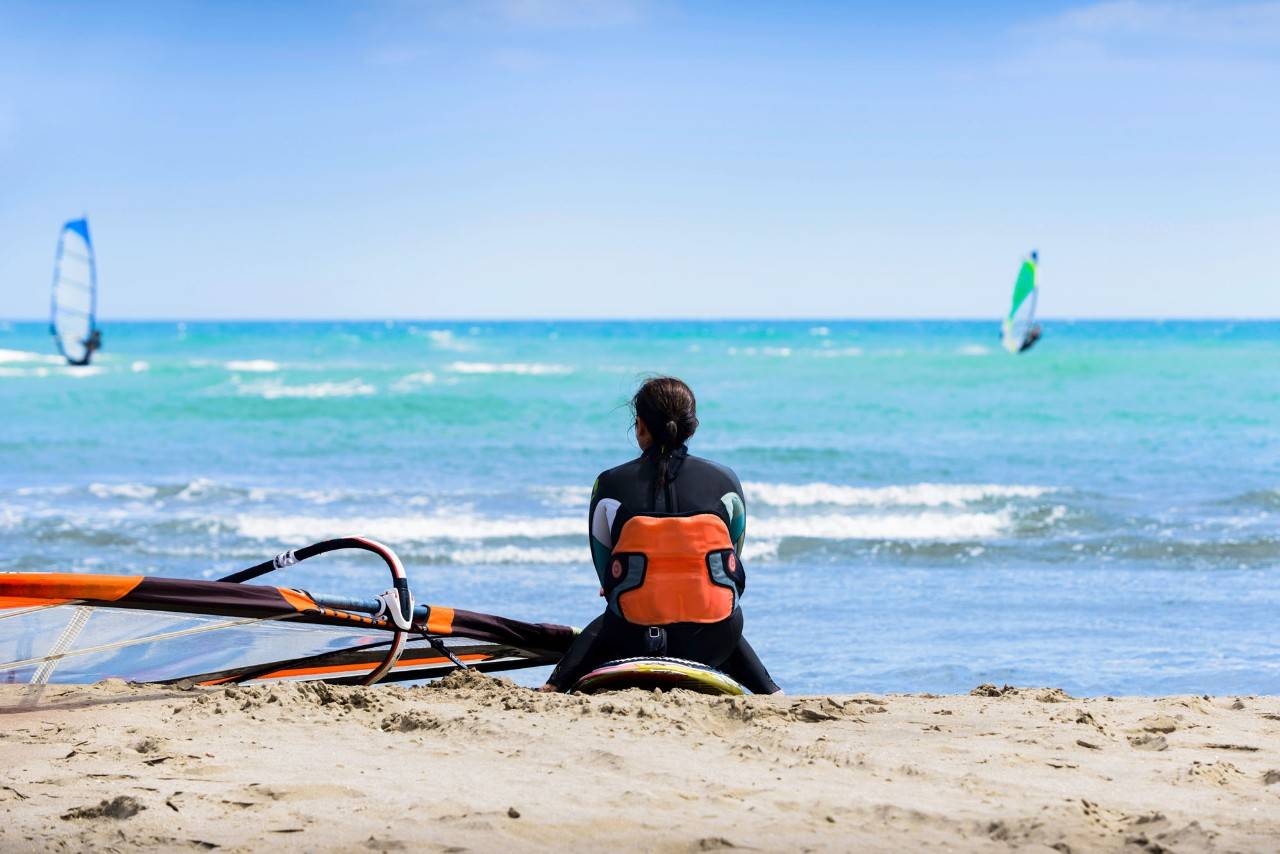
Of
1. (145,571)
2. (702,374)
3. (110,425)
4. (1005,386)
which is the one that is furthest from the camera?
(702,374)

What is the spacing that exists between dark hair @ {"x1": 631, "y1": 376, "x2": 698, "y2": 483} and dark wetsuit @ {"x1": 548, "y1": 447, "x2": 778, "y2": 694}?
4 cm

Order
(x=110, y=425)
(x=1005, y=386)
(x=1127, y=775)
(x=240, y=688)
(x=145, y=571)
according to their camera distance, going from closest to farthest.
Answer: (x=1127, y=775)
(x=240, y=688)
(x=145, y=571)
(x=110, y=425)
(x=1005, y=386)

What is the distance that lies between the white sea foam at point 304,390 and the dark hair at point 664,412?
2310 centimetres

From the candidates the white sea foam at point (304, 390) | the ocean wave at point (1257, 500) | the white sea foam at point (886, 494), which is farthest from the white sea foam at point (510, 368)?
the ocean wave at point (1257, 500)

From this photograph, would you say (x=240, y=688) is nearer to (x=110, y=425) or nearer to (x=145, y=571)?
(x=145, y=571)

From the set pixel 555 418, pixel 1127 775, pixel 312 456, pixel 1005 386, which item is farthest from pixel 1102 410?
pixel 1127 775

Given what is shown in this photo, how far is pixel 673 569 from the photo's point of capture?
396 cm

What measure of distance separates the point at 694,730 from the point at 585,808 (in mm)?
803

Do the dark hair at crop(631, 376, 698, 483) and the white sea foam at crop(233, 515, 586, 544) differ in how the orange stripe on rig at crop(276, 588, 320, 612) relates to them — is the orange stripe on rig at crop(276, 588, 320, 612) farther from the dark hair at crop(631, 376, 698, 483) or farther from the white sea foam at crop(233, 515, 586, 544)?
the white sea foam at crop(233, 515, 586, 544)

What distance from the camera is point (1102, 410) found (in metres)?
23.3

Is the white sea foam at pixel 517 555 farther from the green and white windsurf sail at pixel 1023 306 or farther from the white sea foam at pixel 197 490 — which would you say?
the green and white windsurf sail at pixel 1023 306

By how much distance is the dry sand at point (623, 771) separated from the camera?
2.87 m

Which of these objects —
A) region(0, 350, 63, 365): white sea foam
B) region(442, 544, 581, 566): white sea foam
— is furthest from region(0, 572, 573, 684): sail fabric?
region(0, 350, 63, 365): white sea foam

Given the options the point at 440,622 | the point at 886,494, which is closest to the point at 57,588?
the point at 440,622
